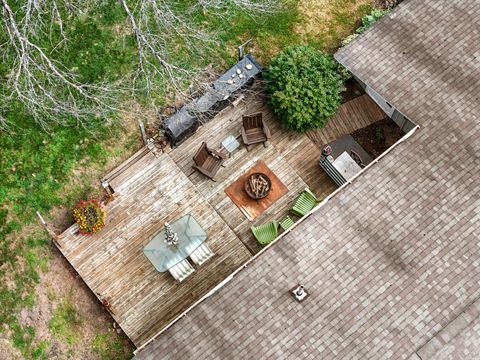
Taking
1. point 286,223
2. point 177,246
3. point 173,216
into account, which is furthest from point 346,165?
point 177,246

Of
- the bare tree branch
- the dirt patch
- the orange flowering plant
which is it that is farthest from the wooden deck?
the bare tree branch

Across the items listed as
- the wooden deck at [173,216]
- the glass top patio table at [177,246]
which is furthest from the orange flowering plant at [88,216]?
the glass top patio table at [177,246]

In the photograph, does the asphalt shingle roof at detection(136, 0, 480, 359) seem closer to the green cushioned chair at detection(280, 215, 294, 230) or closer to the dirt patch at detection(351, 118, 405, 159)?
the green cushioned chair at detection(280, 215, 294, 230)

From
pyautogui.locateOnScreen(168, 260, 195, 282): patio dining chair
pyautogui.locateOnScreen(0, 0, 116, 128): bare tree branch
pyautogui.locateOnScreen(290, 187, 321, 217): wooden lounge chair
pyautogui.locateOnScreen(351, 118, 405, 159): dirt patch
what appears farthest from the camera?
pyautogui.locateOnScreen(351, 118, 405, 159): dirt patch

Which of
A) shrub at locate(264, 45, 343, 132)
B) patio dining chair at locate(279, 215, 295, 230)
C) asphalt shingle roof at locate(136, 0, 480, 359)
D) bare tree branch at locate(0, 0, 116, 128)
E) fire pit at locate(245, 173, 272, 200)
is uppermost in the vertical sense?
bare tree branch at locate(0, 0, 116, 128)

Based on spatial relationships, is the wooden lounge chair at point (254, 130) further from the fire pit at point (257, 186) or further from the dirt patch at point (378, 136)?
the dirt patch at point (378, 136)

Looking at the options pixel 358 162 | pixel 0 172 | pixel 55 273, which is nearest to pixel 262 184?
pixel 358 162
